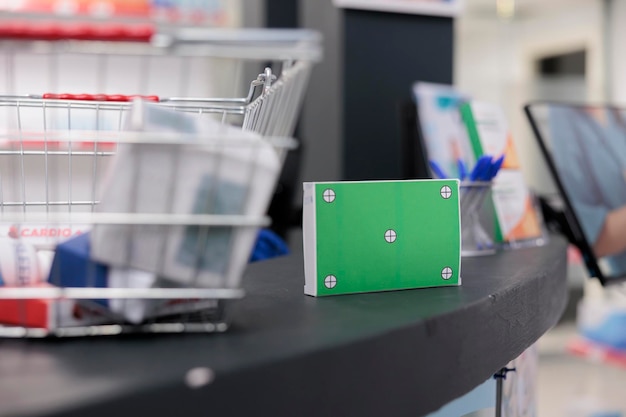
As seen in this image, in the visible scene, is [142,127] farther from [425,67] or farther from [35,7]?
[35,7]

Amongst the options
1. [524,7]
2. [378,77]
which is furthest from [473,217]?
[524,7]

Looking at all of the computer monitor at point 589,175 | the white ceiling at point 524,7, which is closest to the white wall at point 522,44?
the white ceiling at point 524,7

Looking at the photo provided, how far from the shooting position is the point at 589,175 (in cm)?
191

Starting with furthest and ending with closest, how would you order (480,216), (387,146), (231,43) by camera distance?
(387,146) < (480,216) < (231,43)

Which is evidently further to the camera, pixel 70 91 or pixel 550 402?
pixel 550 402

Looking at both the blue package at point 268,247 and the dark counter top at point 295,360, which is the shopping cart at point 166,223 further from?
the blue package at point 268,247

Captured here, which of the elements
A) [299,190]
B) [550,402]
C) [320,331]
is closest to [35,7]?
[299,190]

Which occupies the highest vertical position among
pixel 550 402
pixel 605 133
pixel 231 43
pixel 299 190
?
pixel 231 43

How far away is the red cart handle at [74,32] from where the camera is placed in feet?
2.21

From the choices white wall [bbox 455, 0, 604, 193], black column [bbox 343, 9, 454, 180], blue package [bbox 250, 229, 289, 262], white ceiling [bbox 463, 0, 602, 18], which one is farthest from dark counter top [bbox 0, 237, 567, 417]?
white ceiling [bbox 463, 0, 602, 18]

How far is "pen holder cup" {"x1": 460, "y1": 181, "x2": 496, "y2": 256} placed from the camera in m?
1.49

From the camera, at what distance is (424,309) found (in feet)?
2.86

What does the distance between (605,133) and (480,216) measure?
0.73 m

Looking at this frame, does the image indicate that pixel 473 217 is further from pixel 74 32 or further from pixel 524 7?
pixel 524 7
